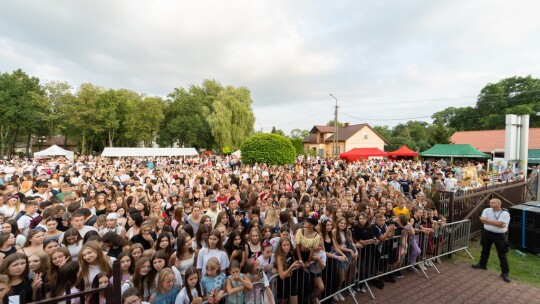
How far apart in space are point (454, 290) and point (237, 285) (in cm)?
443

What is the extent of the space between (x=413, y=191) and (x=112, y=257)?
944 cm

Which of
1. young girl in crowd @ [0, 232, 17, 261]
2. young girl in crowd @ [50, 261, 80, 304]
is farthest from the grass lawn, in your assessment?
young girl in crowd @ [0, 232, 17, 261]

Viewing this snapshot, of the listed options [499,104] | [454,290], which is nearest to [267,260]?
[454,290]

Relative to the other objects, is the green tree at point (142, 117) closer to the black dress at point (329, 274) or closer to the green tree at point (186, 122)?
the green tree at point (186, 122)

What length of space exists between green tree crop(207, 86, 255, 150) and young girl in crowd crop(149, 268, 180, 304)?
→ 36034 millimetres

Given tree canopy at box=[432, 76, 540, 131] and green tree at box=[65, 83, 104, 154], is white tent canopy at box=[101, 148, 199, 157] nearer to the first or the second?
green tree at box=[65, 83, 104, 154]

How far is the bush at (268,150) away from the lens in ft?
68.2

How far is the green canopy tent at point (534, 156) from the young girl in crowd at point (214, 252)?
111 ft

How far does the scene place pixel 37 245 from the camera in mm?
3836

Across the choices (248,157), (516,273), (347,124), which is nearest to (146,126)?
(248,157)

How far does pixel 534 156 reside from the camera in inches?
1037

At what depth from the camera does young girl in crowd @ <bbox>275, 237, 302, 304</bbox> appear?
389cm

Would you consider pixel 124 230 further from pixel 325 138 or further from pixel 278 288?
pixel 325 138

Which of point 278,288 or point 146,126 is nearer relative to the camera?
point 278,288
